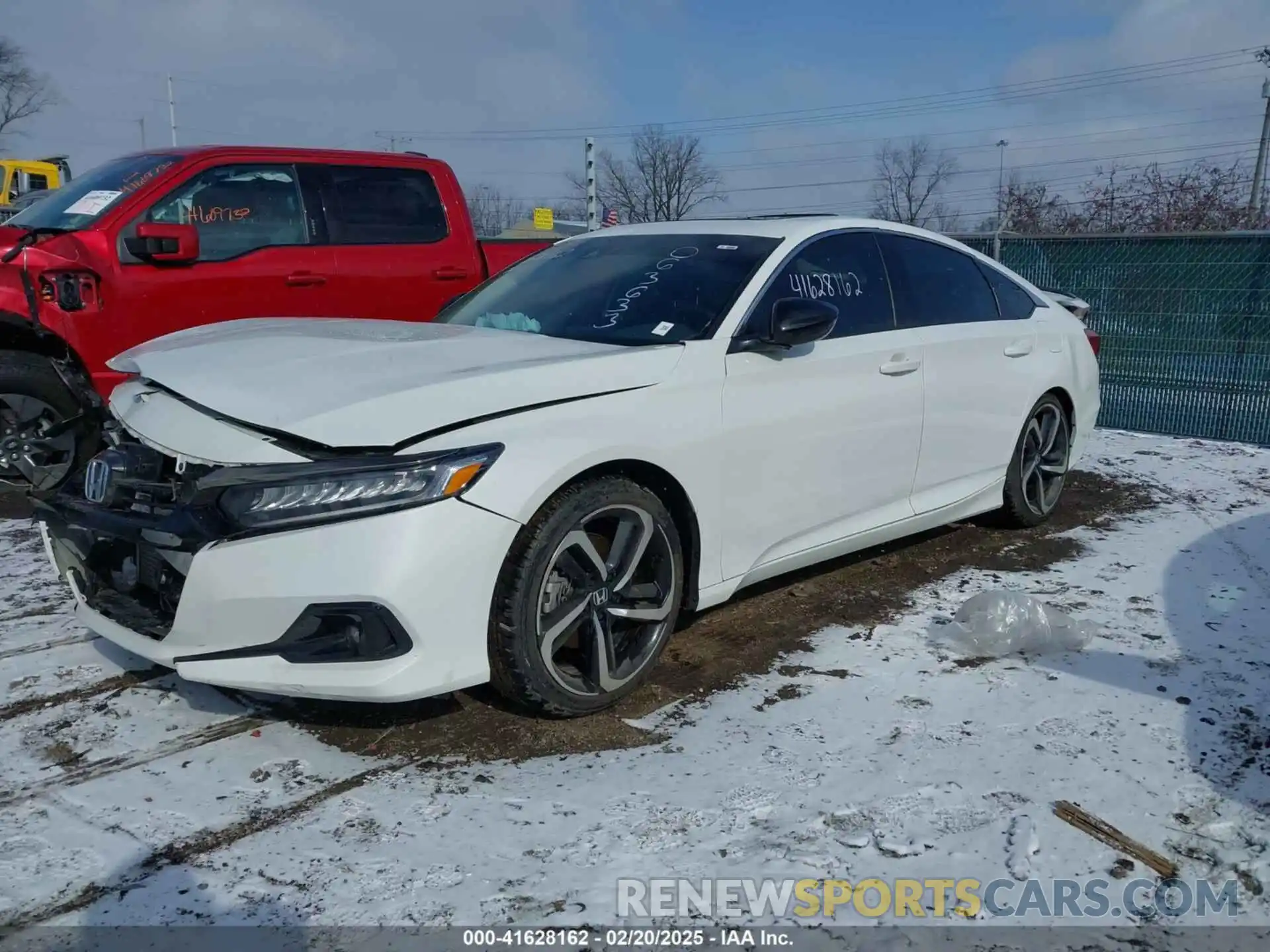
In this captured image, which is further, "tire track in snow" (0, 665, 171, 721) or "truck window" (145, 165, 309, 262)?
"truck window" (145, 165, 309, 262)

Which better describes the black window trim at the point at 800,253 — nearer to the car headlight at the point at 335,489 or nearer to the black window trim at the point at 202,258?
the car headlight at the point at 335,489

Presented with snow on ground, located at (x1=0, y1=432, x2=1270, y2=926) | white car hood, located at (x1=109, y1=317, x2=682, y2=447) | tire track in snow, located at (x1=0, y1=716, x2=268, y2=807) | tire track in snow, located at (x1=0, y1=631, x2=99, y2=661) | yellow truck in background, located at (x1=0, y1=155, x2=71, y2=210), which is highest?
yellow truck in background, located at (x1=0, y1=155, x2=71, y2=210)

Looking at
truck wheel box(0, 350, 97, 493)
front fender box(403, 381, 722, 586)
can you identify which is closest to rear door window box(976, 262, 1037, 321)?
front fender box(403, 381, 722, 586)

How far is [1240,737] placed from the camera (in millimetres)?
3184

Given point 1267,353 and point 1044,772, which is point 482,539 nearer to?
point 1044,772

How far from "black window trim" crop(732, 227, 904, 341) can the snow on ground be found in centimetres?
122

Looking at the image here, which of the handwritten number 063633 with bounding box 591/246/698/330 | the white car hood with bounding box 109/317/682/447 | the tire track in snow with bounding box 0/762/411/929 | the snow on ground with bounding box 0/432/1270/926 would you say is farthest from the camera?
the handwritten number 063633 with bounding box 591/246/698/330

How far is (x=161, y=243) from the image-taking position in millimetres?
5250

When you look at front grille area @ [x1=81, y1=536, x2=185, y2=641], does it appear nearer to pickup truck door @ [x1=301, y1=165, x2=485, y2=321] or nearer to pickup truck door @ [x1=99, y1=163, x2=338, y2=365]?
pickup truck door @ [x1=99, y1=163, x2=338, y2=365]

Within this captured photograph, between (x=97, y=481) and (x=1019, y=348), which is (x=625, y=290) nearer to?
(x=97, y=481)

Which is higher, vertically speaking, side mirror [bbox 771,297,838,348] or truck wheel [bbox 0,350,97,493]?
side mirror [bbox 771,297,838,348]

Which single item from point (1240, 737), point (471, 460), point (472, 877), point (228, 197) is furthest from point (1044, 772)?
point (228, 197)

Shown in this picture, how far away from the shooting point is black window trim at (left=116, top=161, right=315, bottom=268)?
5.29m

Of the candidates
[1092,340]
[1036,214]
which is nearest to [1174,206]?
[1036,214]
